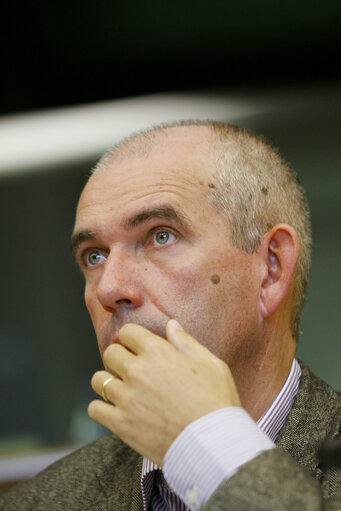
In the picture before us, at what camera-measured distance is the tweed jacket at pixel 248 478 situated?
2.86ft

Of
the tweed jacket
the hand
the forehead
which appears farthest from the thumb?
the forehead

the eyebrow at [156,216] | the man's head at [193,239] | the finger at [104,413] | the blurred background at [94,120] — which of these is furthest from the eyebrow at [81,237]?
the blurred background at [94,120]

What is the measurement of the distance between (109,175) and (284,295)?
51cm

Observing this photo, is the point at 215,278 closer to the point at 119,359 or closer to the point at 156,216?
the point at 156,216

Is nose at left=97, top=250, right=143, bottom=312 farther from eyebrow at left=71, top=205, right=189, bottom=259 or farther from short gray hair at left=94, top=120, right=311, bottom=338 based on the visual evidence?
short gray hair at left=94, top=120, right=311, bottom=338

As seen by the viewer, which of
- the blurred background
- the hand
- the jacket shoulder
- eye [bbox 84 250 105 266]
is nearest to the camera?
the hand

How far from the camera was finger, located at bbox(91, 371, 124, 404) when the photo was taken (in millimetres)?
1087

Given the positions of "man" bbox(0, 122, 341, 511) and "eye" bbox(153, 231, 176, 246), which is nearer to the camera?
"man" bbox(0, 122, 341, 511)

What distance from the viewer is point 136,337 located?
3.72ft

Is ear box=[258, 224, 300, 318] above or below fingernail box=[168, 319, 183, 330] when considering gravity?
above

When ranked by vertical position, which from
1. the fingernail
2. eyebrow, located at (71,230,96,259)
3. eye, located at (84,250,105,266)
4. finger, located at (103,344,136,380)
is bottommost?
finger, located at (103,344,136,380)

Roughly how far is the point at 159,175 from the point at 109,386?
0.52m

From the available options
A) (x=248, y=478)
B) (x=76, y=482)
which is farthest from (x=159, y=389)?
(x=76, y=482)

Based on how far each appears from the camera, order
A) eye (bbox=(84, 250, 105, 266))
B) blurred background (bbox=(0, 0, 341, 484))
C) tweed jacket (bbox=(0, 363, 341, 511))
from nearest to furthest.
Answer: tweed jacket (bbox=(0, 363, 341, 511))
eye (bbox=(84, 250, 105, 266))
blurred background (bbox=(0, 0, 341, 484))
